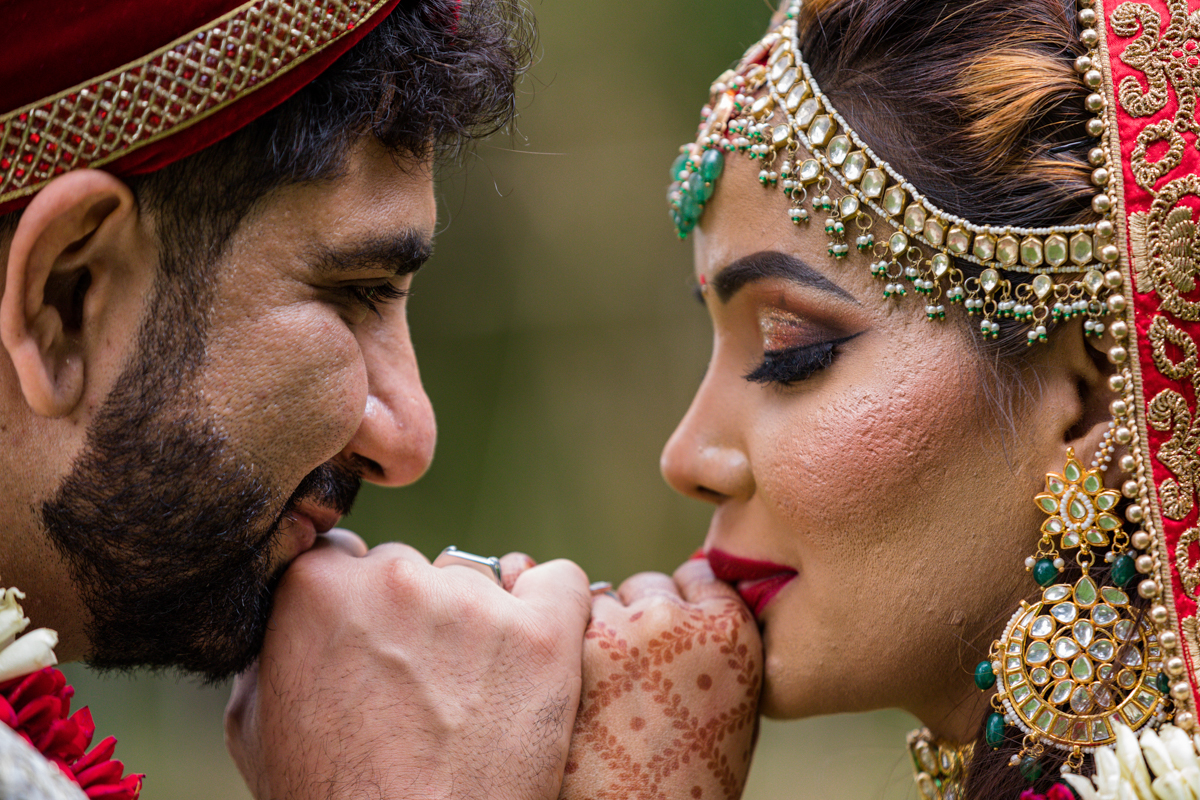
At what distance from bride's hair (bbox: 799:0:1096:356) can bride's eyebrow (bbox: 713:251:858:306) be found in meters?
0.21

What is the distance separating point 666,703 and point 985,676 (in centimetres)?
52

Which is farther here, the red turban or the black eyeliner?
the black eyeliner

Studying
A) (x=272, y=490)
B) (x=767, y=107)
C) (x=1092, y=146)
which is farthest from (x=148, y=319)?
(x=1092, y=146)

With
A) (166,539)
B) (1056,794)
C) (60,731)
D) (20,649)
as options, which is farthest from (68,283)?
(1056,794)

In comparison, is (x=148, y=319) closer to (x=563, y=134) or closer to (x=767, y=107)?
Answer: (x=767, y=107)

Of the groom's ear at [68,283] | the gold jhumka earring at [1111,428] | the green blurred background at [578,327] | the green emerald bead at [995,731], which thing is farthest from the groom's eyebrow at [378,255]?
the green blurred background at [578,327]

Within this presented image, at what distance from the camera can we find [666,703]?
1715mm

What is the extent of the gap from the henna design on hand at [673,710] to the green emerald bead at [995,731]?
397 millimetres

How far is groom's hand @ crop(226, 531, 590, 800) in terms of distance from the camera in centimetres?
158

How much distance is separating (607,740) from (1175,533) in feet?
3.09

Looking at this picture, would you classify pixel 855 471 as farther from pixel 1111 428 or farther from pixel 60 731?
pixel 60 731

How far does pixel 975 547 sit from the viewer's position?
1589mm

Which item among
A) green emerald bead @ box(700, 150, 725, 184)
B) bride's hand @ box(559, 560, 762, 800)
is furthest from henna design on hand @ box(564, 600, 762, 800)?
green emerald bead @ box(700, 150, 725, 184)

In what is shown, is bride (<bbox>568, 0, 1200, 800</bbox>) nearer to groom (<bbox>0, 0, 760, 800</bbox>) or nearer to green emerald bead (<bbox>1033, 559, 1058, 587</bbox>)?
green emerald bead (<bbox>1033, 559, 1058, 587</bbox>)
